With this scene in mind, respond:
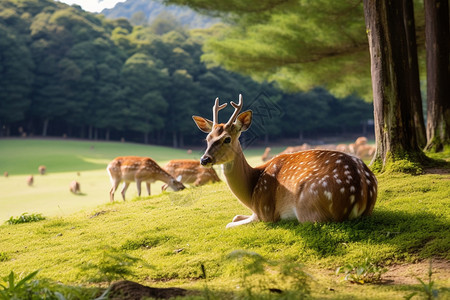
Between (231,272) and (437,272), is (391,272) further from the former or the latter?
(231,272)

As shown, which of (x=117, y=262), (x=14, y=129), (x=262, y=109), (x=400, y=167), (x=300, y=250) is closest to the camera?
(x=117, y=262)

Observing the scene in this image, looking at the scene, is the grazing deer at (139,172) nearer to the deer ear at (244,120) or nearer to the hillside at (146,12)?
the deer ear at (244,120)

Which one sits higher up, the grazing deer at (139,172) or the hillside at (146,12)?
the hillside at (146,12)

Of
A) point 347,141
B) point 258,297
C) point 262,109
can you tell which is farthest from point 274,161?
point 347,141

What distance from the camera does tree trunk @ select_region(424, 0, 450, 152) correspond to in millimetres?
6609

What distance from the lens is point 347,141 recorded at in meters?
40.3

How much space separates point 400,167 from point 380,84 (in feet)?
3.17

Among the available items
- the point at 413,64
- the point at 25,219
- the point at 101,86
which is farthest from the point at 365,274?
the point at 101,86

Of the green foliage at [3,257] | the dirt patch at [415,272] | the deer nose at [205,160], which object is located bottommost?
the green foliage at [3,257]

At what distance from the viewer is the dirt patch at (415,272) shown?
2582mm

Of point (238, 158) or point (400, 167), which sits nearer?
point (238, 158)

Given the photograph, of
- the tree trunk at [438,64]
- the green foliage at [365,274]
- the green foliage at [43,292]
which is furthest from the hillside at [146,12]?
the green foliage at [43,292]

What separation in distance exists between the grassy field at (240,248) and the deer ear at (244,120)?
32.8 inches

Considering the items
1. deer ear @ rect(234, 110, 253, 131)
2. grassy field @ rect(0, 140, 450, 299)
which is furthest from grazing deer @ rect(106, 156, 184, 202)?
deer ear @ rect(234, 110, 253, 131)
